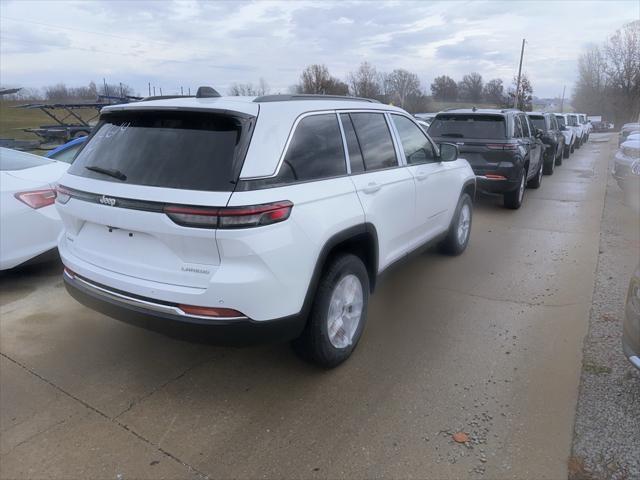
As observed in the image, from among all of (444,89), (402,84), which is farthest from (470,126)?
(444,89)

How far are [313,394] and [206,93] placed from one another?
2162 mm

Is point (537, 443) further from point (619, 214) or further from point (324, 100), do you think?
point (619, 214)

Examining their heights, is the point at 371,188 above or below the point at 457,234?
above

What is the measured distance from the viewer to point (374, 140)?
12.8 ft

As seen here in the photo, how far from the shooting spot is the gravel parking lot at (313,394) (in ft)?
8.50

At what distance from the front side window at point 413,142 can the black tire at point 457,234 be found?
38.6 inches

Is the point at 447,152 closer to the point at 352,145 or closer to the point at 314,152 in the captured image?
the point at 352,145

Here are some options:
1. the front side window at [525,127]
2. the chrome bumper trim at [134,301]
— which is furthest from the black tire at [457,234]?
the front side window at [525,127]

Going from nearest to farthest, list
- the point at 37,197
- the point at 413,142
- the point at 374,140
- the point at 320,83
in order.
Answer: the point at 374,140 < the point at 413,142 < the point at 37,197 < the point at 320,83

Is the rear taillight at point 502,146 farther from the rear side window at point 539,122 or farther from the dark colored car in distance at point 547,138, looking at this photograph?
the rear side window at point 539,122

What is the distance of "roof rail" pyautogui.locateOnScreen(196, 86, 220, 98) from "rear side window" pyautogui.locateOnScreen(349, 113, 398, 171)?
3.32ft

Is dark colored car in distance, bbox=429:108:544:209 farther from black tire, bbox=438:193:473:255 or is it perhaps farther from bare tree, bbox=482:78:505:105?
bare tree, bbox=482:78:505:105

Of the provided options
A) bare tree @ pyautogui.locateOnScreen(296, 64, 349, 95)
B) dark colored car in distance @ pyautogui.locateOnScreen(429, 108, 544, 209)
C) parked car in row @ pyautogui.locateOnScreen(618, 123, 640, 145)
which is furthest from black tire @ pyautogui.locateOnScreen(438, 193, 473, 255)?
bare tree @ pyautogui.locateOnScreen(296, 64, 349, 95)

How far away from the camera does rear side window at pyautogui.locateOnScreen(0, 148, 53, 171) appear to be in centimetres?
495
